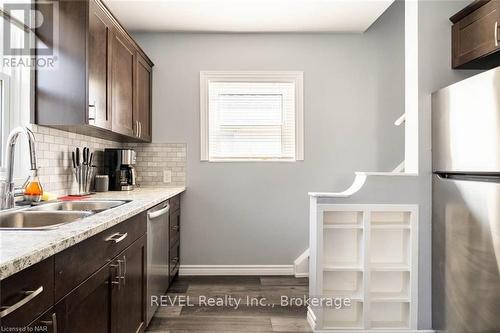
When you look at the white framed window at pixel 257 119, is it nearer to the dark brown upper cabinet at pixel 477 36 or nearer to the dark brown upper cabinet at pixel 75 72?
the dark brown upper cabinet at pixel 75 72

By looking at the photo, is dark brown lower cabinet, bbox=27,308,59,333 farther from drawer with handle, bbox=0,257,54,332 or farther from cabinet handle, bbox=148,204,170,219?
cabinet handle, bbox=148,204,170,219

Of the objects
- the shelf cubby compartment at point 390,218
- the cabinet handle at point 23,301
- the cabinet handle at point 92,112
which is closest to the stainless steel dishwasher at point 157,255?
the cabinet handle at point 92,112

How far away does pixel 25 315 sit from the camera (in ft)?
2.90

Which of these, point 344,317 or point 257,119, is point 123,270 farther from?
point 257,119

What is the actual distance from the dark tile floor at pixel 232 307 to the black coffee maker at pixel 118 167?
39.9 inches

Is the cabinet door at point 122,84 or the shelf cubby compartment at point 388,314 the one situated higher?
the cabinet door at point 122,84

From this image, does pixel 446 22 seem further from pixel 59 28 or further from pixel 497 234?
pixel 59 28

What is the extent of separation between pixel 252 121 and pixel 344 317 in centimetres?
201

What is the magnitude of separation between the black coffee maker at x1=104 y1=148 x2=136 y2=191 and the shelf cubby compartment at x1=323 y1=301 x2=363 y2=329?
1.89 meters

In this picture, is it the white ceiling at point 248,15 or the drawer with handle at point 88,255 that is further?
the white ceiling at point 248,15

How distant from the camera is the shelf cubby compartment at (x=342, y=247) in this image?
2.41 meters

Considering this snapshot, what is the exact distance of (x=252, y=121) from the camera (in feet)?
11.9

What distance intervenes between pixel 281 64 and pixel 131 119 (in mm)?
1594

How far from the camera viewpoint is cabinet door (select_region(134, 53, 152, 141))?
3.10 metres
